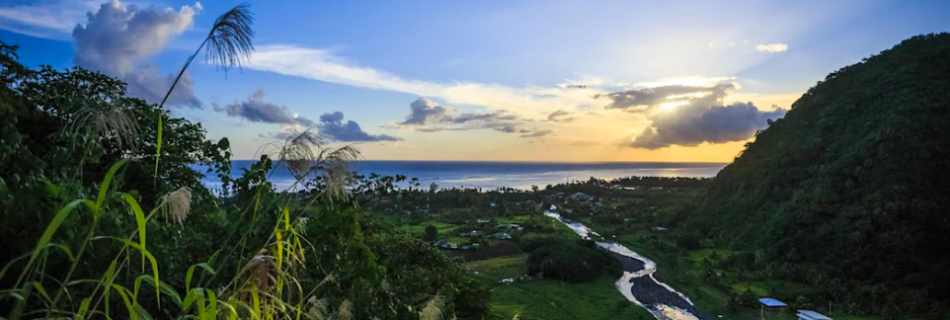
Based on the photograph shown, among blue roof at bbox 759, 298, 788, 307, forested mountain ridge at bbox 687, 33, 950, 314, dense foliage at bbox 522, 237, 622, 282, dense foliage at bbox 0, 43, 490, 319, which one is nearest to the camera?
dense foliage at bbox 0, 43, 490, 319

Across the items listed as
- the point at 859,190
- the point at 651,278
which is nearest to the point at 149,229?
the point at 651,278

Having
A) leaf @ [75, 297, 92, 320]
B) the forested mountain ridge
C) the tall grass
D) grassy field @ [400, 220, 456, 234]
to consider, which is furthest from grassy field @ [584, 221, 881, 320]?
leaf @ [75, 297, 92, 320]

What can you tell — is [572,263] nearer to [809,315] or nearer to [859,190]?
[809,315]

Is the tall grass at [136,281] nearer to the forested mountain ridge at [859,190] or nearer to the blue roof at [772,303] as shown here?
the blue roof at [772,303]

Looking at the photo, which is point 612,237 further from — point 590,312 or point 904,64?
point 904,64

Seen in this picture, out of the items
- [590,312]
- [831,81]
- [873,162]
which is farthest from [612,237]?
[831,81]

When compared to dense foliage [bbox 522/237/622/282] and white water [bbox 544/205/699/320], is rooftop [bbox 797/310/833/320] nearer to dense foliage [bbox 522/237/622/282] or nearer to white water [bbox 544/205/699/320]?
white water [bbox 544/205/699/320]

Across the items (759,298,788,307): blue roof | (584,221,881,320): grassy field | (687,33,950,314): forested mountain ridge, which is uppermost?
(687,33,950,314): forested mountain ridge

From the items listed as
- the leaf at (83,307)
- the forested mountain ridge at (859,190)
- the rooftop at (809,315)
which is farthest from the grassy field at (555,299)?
the leaf at (83,307)
